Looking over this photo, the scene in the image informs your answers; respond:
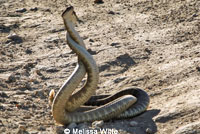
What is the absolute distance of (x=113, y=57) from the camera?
10.5 m

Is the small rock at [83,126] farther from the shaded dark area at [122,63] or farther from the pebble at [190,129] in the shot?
the shaded dark area at [122,63]

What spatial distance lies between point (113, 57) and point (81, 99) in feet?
10.5

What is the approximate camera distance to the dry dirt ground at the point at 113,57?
24.0 ft

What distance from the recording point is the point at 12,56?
10992mm

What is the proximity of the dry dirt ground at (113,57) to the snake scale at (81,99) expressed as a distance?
6.3 inches

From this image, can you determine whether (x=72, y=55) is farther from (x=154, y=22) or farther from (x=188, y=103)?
(x=188, y=103)

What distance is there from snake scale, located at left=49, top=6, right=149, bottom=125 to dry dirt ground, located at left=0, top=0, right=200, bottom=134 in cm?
16

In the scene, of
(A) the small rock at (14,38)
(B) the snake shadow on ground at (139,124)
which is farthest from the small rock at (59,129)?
(A) the small rock at (14,38)

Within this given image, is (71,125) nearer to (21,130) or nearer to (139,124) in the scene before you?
(21,130)

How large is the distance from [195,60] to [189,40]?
4.69 ft

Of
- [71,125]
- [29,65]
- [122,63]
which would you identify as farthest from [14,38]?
[71,125]

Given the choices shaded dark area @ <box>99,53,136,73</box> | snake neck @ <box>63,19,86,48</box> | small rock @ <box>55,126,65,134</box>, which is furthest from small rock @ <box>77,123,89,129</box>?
shaded dark area @ <box>99,53,136,73</box>

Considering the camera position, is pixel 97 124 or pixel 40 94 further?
pixel 40 94

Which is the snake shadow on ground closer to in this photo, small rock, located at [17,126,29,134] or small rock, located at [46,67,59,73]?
small rock, located at [17,126,29,134]
